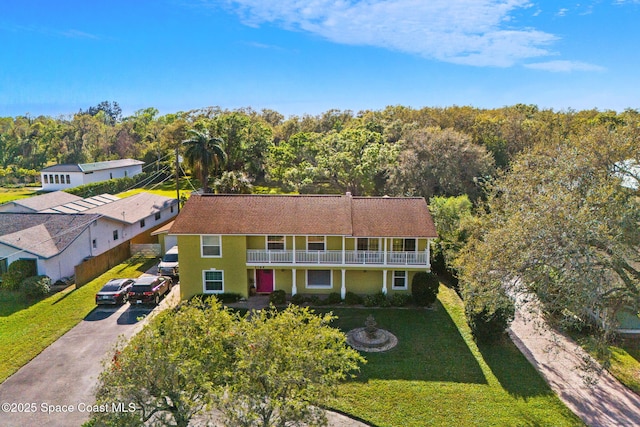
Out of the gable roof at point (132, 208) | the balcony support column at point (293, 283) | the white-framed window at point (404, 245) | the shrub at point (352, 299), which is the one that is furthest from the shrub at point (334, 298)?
the gable roof at point (132, 208)

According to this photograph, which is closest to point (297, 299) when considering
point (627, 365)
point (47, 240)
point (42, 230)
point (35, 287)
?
point (35, 287)

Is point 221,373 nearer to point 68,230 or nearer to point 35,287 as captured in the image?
point 35,287

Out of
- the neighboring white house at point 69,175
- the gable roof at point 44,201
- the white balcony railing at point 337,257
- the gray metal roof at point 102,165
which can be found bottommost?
the white balcony railing at point 337,257

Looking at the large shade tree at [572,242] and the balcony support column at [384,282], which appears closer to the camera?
the large shade tree at [572,242]

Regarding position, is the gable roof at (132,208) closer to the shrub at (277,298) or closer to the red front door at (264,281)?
the red front door at (264,281)

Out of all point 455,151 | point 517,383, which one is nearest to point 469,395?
point 517,383
